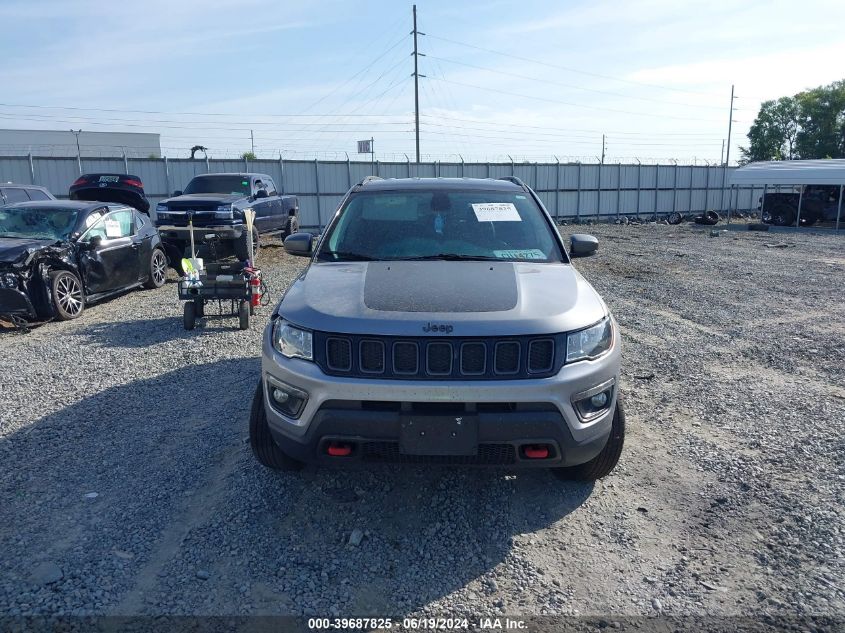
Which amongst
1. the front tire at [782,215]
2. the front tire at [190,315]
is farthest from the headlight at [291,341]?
the front tire at [782,215]

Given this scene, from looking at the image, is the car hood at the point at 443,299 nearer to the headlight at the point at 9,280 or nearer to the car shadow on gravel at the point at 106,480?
the car shadow on gravel at the point at 106,480

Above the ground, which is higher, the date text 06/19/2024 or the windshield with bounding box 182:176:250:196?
the windshield with bounding box 182:176:250:196

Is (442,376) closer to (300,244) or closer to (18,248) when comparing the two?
(300,244)

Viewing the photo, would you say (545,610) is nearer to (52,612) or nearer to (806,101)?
(52,612)

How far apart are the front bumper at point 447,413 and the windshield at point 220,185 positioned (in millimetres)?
12705

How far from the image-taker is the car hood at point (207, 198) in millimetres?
13219

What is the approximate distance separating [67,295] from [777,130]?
7267 centimetres

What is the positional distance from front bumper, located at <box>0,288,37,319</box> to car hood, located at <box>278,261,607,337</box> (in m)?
5.51

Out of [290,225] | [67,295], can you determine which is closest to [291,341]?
[67,295]

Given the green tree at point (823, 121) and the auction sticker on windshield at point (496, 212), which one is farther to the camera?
the green tree at point (823, 121)

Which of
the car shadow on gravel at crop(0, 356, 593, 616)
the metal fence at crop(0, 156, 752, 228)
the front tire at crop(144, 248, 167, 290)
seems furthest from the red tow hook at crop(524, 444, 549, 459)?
the metal fence at crop(0, 156, 752, 228)

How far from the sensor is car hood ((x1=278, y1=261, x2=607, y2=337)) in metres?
3.10

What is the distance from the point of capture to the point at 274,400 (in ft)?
10.9

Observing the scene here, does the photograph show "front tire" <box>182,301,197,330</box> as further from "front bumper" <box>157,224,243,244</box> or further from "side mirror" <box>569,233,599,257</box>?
"side mirror" <box>569,233,599,257</box>
